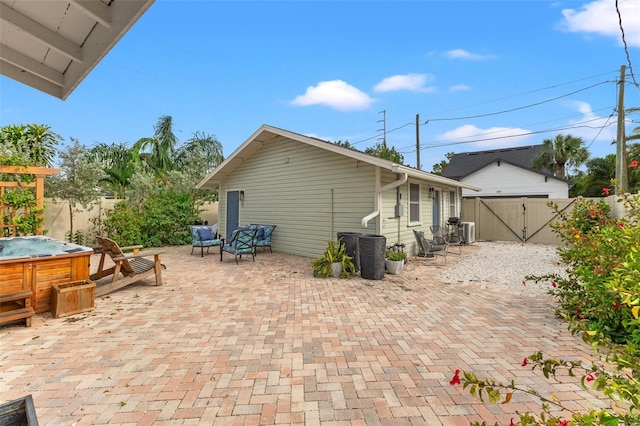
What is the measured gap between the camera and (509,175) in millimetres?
21125

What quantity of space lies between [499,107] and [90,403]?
23.5 m

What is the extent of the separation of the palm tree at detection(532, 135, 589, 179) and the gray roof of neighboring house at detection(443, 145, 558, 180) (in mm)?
625

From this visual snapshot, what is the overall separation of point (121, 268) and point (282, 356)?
13.6ft

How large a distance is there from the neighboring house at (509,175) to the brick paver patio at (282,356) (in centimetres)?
1871

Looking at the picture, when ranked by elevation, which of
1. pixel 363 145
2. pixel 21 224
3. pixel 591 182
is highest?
pixel 363 145

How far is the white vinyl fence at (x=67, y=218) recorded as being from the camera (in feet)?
30.9

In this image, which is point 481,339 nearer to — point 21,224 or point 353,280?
point 353,280

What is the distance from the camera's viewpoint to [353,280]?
6.13 metres

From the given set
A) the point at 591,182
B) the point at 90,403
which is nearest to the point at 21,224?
the point at 90,403

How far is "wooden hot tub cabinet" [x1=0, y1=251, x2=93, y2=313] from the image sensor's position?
12.3 feet

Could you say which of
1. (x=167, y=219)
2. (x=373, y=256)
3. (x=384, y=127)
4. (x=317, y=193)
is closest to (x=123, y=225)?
(x=167, y=219)

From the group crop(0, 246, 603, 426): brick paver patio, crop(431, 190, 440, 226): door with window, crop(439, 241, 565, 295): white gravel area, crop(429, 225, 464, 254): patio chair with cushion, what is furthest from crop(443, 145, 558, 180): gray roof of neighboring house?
crop(0, 246, 603, 426): brick paver patio

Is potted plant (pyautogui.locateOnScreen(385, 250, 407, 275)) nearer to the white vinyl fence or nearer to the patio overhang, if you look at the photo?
the patio overhang

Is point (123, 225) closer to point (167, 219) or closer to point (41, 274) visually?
point (167, 219)
